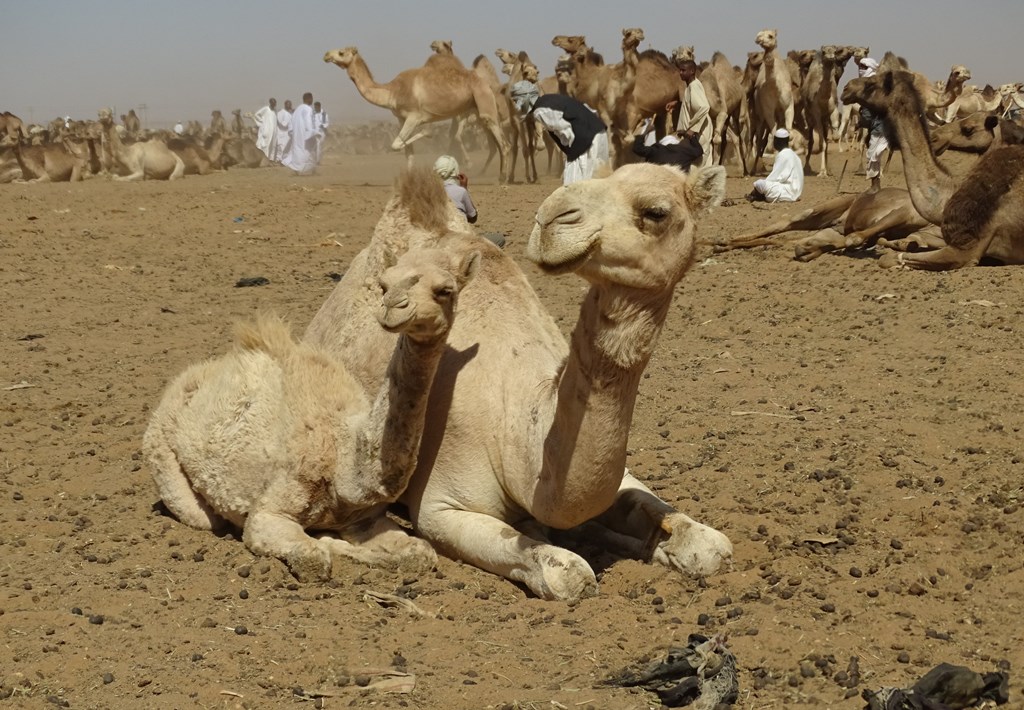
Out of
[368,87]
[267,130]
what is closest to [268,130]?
[267,130]

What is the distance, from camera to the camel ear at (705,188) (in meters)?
4.11

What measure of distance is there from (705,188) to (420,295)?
3.30 ft

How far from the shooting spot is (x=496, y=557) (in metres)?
4.87

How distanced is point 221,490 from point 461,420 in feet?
3.74

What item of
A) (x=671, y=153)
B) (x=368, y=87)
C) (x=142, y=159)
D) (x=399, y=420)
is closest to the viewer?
(x=399, y=420)

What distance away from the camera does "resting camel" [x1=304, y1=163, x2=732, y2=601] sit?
3885 millimetres

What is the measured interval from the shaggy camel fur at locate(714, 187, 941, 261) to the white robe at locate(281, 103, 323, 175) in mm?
22346

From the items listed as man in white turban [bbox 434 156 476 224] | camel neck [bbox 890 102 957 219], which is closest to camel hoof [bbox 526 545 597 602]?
man in white turban [bbox 434 156 476 224]

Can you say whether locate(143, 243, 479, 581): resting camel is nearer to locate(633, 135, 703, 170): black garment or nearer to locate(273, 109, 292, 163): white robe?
locate(633, 135, 703, 170): black garment

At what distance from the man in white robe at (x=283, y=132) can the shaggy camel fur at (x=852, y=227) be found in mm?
23415

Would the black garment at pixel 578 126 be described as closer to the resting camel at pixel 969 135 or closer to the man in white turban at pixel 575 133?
the man in white turban at pixel 575 133

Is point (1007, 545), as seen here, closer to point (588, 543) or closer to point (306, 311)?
point (588, 543)

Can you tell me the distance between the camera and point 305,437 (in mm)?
5172

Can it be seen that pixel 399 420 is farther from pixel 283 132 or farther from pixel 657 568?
pixel 283 132
